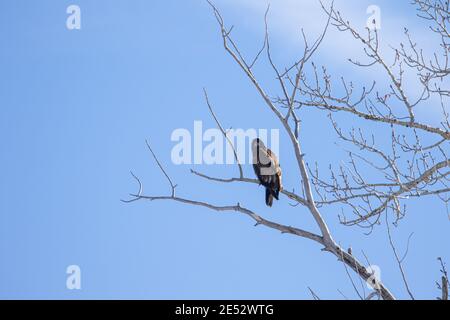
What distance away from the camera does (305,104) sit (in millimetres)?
7316

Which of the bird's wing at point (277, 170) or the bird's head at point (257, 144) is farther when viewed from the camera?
the bird's head at point (257, 144)

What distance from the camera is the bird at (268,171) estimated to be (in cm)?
898

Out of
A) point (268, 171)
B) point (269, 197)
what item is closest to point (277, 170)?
point (268, 171)

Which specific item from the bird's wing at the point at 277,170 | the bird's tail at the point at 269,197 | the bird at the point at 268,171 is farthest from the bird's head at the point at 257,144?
the bird's tail at the point at 269,197

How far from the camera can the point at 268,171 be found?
29.9 ft

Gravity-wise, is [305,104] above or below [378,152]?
above

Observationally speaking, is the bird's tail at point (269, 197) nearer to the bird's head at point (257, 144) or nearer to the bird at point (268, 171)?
the bird at point (268, 171)

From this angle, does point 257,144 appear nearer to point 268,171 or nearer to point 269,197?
point 268,171
